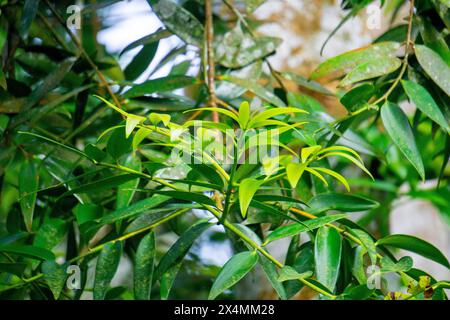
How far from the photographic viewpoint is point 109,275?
763 mm

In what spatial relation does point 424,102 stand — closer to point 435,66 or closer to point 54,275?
point 435,66

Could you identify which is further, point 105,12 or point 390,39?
point 105,12

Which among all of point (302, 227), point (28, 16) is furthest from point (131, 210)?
point (28, 16)

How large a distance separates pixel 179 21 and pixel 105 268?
356mm

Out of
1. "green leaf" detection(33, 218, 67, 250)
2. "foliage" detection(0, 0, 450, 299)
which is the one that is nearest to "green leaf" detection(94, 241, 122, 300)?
"foliage" detection(0, 0, 450, 299)

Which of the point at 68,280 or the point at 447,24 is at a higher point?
the point at 447,24

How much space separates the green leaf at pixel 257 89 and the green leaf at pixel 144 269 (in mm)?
247

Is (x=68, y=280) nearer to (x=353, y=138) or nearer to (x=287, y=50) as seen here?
(x=353, y=138)

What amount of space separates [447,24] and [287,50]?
3.34ft
